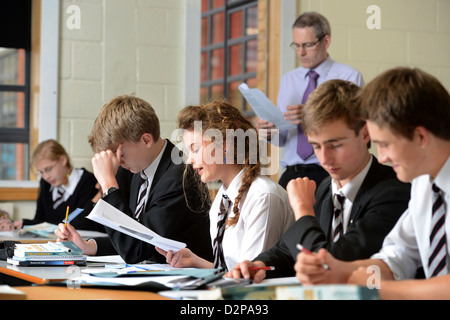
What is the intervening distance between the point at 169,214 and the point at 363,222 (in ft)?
2.78

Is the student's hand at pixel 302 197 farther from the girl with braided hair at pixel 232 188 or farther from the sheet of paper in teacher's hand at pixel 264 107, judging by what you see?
the sheet of paper in teacher's hand at pixel 264 107

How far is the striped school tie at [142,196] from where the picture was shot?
2.30 metres

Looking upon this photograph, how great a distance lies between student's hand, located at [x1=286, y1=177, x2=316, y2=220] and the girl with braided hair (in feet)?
1.07

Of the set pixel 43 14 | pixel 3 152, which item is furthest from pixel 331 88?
pixel 3 152

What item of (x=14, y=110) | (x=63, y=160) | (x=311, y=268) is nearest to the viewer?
(x=311, y=268)

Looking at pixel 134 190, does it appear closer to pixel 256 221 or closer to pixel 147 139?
pixel 147 139

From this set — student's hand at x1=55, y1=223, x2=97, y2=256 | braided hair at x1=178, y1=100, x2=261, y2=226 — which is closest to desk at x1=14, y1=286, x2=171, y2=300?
braided hair at x1=178, y1=100, x2=261, y2=226

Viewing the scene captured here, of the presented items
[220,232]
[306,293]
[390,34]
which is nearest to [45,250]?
[220,232]

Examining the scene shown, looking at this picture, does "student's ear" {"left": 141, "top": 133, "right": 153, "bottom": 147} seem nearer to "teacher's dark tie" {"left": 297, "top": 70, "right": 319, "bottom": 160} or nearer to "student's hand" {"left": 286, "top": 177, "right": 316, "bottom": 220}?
"student's hand" {"left": 286, "top": 177, "right": 316, "bottom": 220}

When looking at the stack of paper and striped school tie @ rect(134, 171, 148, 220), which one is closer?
the stack of paper

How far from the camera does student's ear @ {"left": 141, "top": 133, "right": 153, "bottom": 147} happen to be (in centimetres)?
228

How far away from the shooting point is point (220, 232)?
193 centimetres

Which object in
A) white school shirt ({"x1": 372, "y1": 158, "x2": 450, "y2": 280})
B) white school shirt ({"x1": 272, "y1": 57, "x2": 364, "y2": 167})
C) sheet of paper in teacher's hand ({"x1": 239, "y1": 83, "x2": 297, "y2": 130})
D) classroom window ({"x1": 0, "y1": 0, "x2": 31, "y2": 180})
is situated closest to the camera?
white school shirt ({"x1": 372, "y1": 158, "x2": 450, "y2": 280})
